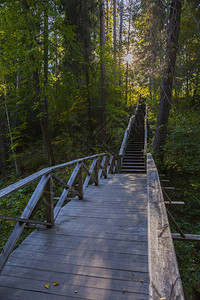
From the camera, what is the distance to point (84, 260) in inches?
96.9

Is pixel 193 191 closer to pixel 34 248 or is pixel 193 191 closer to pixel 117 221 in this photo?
pixel 117 221

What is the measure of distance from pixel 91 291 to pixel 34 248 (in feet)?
3.88

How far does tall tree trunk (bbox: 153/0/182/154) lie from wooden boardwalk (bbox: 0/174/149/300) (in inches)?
214

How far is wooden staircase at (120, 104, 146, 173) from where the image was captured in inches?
413

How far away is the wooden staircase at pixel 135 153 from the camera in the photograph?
10.5 metres

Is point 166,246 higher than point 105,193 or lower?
higher

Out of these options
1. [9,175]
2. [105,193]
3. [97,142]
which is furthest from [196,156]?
[9,175]

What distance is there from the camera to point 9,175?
11805 millimetres

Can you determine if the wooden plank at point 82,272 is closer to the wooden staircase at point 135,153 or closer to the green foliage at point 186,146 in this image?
the green foliage at point 186,146

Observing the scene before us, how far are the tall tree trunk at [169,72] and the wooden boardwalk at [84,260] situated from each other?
17.8 ft

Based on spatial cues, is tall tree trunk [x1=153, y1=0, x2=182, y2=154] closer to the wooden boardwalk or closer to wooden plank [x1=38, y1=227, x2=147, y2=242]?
the wooden boardwalk

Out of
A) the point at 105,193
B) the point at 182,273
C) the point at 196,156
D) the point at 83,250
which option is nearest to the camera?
the point at 83,250

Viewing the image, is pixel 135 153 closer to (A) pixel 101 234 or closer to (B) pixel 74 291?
(A) pixel 101 234

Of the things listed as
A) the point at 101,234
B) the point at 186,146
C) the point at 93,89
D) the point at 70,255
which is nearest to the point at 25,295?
the point at 70,255
